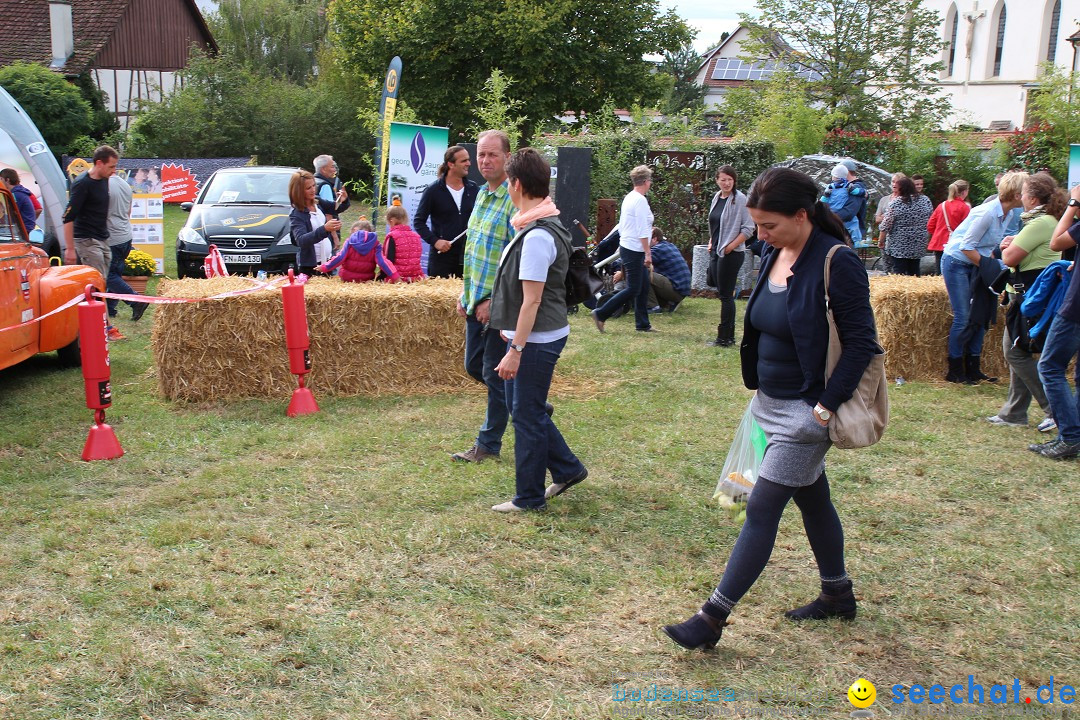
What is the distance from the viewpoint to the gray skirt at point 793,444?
362 cm

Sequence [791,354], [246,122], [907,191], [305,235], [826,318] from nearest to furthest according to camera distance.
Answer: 1. [826,318]
2. [791,354]
3. [305,235]
4. [907,191]
5. [246,122]

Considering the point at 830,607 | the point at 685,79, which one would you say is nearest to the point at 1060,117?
the point at 830,607

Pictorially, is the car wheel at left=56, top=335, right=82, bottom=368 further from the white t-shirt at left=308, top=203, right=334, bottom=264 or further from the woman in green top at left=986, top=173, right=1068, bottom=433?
the woman in green top at left=986, top=173, right=1068, bottom=433

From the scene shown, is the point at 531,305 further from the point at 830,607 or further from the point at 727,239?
the point at 727,239

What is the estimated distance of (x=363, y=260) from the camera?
8.80 meters

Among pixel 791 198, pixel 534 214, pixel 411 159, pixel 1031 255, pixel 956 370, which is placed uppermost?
pixel 411 159

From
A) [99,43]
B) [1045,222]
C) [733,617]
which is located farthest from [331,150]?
[733,617]

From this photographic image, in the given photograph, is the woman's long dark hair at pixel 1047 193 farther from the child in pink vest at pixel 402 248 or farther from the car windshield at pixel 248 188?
the car windshield at pixel 248 188

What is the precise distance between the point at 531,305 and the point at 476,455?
1.63m

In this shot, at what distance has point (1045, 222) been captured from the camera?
7.14 metres

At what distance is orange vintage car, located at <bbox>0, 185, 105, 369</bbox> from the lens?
25.1 feet

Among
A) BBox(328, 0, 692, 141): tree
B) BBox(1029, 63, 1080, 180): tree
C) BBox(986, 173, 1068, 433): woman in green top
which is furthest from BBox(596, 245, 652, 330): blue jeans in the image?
BBox(328, 0, 692, 141): tree

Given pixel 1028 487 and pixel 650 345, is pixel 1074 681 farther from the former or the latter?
pixel 650 345

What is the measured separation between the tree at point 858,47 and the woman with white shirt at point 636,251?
90.3 ft
